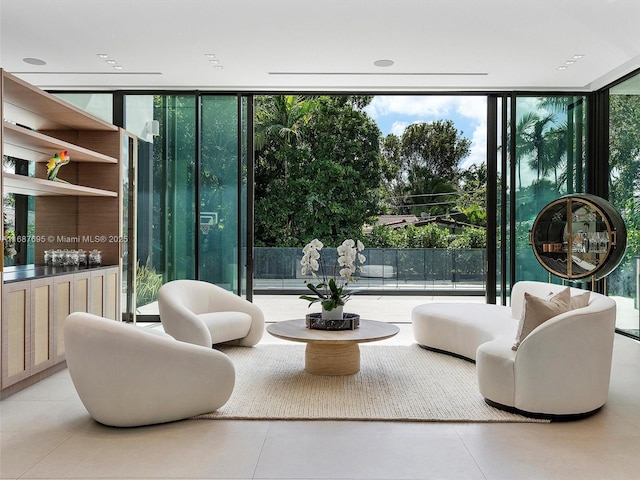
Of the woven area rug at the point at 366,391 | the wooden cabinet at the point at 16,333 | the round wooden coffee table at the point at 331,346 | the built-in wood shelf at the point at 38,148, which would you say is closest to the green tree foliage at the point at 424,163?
the woven area rug at the point at 366,391

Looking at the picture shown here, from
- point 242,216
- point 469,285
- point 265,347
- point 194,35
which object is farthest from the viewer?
point 469,285

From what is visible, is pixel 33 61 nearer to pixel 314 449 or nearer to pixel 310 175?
pixel 314 449

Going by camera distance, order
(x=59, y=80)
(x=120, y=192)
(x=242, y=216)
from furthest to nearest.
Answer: (x=242, y=216) < (x=59, y=80) < (x=120, y=192)

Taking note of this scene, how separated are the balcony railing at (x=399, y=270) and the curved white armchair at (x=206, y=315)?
379 centimetres

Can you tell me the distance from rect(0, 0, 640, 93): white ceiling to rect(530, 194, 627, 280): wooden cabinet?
4.75ft

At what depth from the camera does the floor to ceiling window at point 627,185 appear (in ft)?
18.7

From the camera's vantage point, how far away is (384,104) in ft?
42.7

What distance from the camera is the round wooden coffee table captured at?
402cm

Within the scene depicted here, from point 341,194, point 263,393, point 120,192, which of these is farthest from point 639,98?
point 341,194

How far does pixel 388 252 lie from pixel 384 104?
4.53m

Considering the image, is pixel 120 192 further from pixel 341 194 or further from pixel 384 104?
pixel 384 104

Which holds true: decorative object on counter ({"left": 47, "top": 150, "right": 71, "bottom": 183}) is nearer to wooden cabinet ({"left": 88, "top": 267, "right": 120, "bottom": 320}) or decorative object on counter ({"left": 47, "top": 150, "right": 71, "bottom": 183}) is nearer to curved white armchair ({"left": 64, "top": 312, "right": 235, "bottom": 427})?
wooden cabinet ({"left": 88, "top": 267, "right": 120, "bottom": 320})

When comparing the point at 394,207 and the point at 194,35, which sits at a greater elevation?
the point at 194,35

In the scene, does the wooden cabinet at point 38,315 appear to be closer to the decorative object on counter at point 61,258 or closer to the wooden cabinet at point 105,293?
the wooden cabinet at point 105,293
